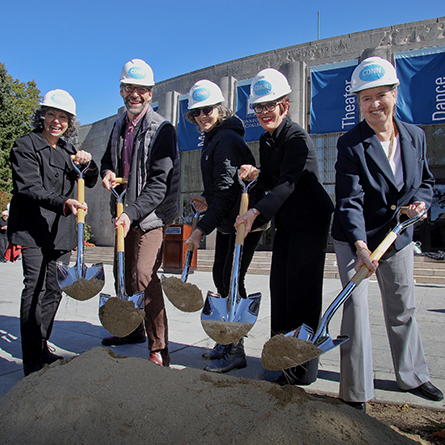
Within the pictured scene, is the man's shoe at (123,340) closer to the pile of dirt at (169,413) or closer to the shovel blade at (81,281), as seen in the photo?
the shovel blade at (81,281)

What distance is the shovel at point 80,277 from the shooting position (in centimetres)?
249

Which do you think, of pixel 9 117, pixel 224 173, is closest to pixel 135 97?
pixel 224 173

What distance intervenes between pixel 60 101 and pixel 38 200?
800mm

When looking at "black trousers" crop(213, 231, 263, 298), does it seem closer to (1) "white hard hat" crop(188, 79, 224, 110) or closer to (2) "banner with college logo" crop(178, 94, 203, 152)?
(1) "white hard hat" crop(188, 79, 224, 110)

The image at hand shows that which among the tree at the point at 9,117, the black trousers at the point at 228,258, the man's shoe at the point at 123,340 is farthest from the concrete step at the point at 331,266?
the tree at the point at 9,117

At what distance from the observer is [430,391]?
2275mm

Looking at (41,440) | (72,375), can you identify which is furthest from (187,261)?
(41,440)

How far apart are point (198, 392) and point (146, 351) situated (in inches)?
64.7

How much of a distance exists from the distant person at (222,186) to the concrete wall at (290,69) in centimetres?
1425

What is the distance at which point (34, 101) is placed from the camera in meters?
25.0

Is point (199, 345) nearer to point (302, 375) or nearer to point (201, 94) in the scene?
point (302, 375)

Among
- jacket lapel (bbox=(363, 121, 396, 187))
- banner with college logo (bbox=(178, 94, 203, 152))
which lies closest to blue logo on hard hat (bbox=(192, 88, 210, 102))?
jacket lapel (bbox=(363, 121, 396, 187))

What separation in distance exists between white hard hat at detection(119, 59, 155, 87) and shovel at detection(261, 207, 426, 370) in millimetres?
1971

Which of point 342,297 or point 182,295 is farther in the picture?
point 182,295
